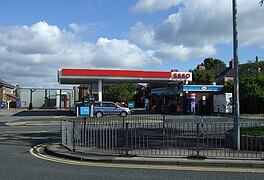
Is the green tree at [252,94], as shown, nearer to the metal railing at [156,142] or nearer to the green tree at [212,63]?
the metal railing at [156,142]

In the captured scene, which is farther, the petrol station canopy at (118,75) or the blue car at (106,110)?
the petrol station canopy at (118,75)

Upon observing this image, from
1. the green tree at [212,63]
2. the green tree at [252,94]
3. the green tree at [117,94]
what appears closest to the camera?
the green tree at [252,94]

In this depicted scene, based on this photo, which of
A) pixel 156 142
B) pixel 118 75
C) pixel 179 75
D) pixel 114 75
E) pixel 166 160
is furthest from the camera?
pixel 179 75

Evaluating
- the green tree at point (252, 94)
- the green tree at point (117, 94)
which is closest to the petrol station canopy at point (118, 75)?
the green tree at point (252, 94)

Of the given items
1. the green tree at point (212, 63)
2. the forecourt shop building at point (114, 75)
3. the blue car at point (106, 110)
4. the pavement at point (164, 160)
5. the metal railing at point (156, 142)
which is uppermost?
the green tree at point (212, 63)

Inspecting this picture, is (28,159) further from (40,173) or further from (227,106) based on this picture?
(227,106)

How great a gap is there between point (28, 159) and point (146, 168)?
3764mm

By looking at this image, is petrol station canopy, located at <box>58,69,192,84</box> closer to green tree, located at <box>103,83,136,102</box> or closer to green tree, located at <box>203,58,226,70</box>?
green tree, located at <box>103,83,136,102</box>

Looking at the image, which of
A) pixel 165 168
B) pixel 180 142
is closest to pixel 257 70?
pixel 180 142

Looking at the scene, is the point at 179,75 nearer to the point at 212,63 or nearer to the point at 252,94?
the point at 252,94

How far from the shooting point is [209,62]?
109625mm

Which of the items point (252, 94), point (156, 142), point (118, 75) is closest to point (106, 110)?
point (118, 75)

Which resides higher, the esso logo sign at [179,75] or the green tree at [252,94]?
the esso logo sign at [179,75]

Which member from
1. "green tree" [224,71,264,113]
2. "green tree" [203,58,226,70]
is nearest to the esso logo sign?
"green tree" [224,71,264,113]
